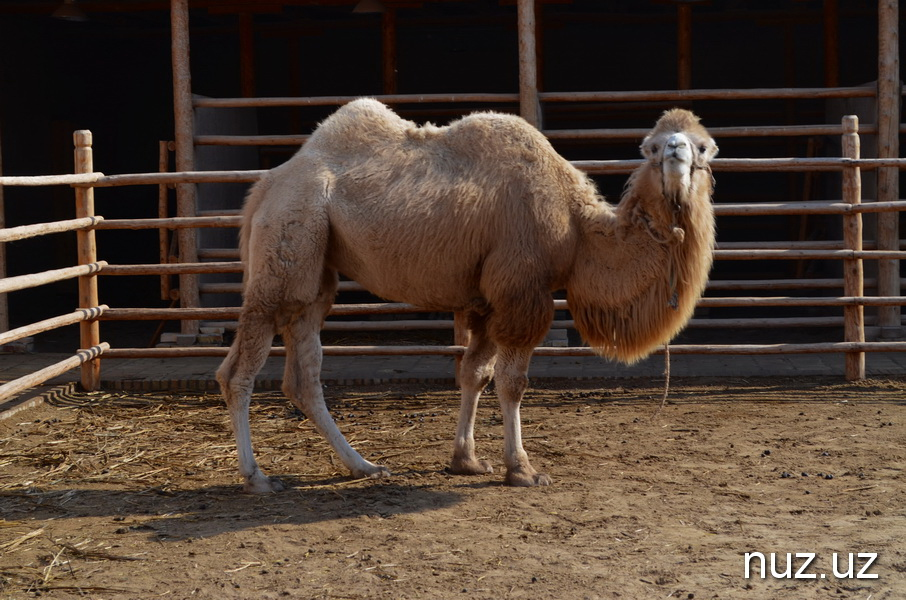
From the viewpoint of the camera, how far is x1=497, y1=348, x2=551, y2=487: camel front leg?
511 centimetres

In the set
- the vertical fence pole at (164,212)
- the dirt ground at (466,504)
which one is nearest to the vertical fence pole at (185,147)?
the vertical fence pole at (164,212)

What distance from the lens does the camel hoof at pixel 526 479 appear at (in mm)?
5094

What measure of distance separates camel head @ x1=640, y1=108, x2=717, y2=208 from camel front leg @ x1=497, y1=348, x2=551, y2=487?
1.05m

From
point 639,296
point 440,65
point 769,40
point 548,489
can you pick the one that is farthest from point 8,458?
point 769,40

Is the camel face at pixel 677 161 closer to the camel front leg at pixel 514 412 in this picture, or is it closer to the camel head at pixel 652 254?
the camel head at pixel 652 254

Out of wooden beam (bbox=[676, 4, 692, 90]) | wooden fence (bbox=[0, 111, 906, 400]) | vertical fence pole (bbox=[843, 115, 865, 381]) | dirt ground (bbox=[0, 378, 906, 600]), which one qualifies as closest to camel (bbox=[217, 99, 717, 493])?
dirt ground (bbox=[0, 378, 906, 600])

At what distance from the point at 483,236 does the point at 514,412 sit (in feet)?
2.85

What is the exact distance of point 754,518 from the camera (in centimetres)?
455

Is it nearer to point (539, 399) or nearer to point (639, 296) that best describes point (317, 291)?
point (639, 296)

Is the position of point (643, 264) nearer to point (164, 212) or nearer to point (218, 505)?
point (218, 505)

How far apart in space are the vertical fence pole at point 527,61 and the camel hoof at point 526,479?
4.03 meters

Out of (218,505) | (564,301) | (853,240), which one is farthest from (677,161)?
(853,240)

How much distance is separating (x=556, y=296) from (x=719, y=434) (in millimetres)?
2378

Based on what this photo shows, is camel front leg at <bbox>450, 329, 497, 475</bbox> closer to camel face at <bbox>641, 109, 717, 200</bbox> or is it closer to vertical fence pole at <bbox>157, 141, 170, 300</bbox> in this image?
camel face at <bbox>641, 109, 717, 200</bbox>
